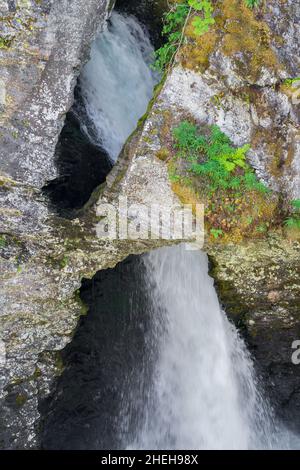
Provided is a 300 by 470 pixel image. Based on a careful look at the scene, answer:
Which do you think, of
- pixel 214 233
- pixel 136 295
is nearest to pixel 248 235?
pixel 214 233

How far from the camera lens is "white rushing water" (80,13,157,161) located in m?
6.25

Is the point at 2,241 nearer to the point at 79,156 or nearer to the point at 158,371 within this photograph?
the point at 79,156

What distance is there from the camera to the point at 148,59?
6754 millimetres

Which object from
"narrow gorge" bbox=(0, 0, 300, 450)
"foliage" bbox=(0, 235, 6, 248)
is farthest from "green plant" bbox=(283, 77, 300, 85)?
"foliage" bbox=(0, 235, 6, 248)

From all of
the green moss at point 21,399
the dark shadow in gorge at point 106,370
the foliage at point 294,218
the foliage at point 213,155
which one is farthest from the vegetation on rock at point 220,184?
the green moss at point 21,399

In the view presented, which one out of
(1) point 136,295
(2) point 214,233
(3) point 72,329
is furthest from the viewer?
(1) point 136,295

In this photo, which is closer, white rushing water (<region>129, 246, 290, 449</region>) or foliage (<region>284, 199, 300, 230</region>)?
foliage (<region>284, 199, 300, 230</region>)

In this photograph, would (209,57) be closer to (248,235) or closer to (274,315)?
(248,235)

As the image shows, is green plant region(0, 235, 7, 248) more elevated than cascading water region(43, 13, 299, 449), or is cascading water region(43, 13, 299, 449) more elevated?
green plant region(0, 235, 7, 248)

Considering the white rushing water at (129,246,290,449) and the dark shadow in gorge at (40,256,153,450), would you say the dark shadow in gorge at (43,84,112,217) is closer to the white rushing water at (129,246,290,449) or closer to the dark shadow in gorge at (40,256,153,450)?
the dark shadow in gorge at (40,256,153,450)

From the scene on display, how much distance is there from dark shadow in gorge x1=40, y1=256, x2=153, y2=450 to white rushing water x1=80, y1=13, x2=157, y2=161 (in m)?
2.26

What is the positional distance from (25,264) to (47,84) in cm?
247

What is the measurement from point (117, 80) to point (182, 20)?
Answer: 4.63ft

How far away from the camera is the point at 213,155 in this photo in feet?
17.1
